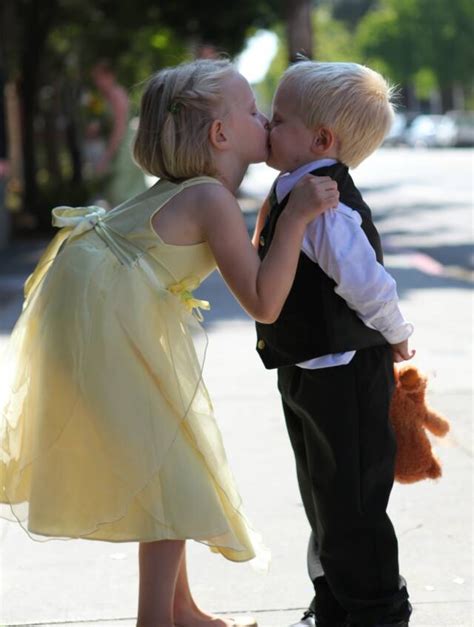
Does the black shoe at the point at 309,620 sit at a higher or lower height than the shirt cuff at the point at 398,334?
lower

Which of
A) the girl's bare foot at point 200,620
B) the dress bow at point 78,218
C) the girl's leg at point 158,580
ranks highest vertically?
the dress bow at point 78,218

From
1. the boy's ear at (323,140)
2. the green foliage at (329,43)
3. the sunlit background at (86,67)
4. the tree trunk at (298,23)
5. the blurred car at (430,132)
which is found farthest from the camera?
the green foliage at (329,43)

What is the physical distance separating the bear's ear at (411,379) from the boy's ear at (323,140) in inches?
25.9

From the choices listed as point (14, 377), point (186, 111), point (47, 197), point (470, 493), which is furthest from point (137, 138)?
point (47, 197)

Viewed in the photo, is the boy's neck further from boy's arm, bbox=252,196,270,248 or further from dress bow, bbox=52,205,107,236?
dress bow, bbox=52,205,107,236

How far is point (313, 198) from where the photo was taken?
2795mm

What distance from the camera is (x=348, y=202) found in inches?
115

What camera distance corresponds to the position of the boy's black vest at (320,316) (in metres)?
2.89

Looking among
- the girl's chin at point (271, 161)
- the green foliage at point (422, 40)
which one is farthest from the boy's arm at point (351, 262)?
the green foliage at point (422, 40)

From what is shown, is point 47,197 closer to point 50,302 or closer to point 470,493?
point 470,493

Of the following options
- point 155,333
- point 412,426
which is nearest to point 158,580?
point 155,333

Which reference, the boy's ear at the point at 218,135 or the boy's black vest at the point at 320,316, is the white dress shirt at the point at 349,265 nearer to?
the boy's black vest at the point at 320,316

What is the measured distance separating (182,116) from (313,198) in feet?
1.24

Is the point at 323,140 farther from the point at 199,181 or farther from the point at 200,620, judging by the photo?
the point at 200,620
